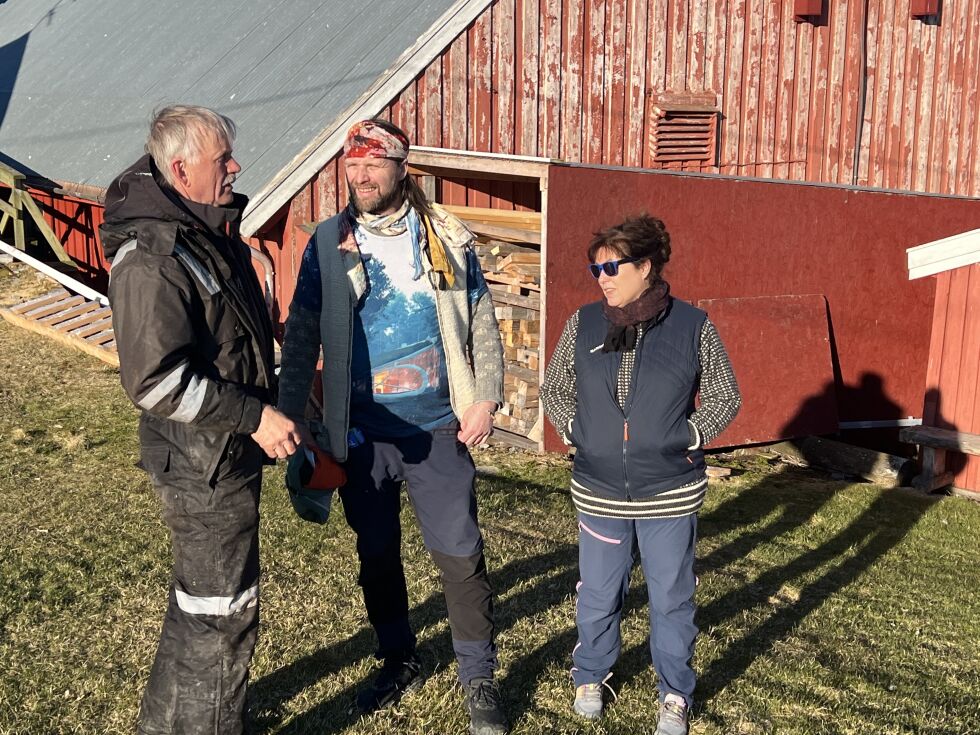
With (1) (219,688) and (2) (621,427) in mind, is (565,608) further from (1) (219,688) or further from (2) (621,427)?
(1) (219,688)

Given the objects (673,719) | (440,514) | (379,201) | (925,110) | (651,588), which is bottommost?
(673,719)

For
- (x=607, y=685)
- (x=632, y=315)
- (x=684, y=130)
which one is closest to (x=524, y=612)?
(x=607, y=685)

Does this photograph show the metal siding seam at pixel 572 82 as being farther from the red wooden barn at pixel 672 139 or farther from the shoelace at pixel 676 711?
the shoelace at pixel 676 711

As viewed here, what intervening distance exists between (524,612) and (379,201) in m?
2.38

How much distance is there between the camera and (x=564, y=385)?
4027 millimetres

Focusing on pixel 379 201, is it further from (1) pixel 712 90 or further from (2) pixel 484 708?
(1) pixel 712 90

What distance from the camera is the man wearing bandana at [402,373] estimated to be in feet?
12.1

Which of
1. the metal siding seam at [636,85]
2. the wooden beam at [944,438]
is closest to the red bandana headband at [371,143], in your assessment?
the wooden beam at [944,438]

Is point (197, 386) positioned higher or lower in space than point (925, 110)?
lower

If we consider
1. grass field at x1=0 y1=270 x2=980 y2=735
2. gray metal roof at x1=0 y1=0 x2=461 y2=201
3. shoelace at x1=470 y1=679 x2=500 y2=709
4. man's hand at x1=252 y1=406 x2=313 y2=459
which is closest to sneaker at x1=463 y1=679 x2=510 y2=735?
shoelace at x1=470 y1=679 x2=500 y2=709

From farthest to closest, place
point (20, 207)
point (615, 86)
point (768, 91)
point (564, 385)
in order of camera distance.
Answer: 1. point (20, 207)
2. point (768, 91)
3. point (615, 86)
4. point (564, 385)

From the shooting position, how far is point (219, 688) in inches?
130

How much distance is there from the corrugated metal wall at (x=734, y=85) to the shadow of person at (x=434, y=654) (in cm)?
593

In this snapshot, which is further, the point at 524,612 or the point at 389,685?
the point at 524,612
